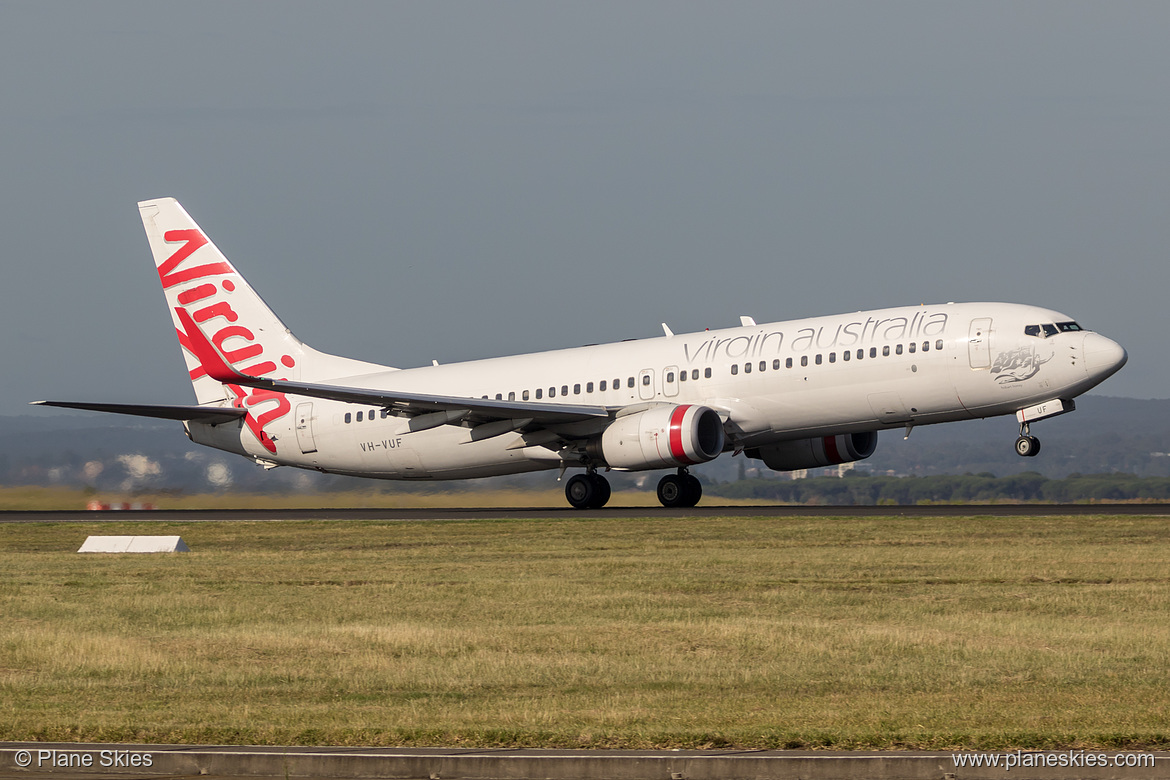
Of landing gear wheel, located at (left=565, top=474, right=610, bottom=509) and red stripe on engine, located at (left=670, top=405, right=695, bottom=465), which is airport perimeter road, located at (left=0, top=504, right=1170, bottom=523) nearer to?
landing gear wheel, located at (left=565, top=474, right=610, bottom=509)

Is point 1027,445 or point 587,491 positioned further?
point 587,491

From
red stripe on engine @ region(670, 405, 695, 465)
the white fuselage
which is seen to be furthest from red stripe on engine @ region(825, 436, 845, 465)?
red stripe on engine @ region(670, 405, 695, 465)

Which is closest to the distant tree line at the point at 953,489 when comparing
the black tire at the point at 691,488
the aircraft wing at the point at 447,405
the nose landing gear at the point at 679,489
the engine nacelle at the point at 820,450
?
the engine nacelle at the point at 820,450

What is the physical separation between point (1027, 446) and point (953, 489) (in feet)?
73.5

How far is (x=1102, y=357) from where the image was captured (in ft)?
106

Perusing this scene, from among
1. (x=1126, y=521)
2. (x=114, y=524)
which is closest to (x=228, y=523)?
(x=114, y=524)

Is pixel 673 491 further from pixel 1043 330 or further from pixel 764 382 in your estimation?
pixel 1043 330

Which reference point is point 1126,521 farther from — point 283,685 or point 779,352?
point 283,685

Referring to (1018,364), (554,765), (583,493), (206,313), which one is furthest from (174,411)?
(554,765)

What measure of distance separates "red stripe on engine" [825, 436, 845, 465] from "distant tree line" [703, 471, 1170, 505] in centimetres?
728

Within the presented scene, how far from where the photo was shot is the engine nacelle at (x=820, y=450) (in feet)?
128

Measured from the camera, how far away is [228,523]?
116ft

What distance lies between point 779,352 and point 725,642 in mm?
20377

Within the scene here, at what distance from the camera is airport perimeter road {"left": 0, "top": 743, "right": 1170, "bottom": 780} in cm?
885
